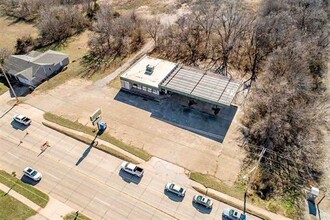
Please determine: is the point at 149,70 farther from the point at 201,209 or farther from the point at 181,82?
the point at 201,209

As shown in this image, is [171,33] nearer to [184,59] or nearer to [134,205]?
[184,59]

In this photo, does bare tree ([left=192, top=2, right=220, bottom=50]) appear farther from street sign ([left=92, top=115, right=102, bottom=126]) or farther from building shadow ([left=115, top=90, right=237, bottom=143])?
street sign ([left=92, top=115, right=102, bottom=126])

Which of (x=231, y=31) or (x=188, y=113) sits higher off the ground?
(x=231, y=31)

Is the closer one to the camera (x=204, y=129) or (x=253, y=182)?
(x=253, y=182)

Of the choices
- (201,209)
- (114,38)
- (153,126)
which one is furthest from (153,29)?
(201,209)

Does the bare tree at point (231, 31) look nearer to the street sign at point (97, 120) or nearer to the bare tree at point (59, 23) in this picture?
the street sign at point (97, 120)

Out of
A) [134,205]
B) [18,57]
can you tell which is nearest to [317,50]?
[134,205]
